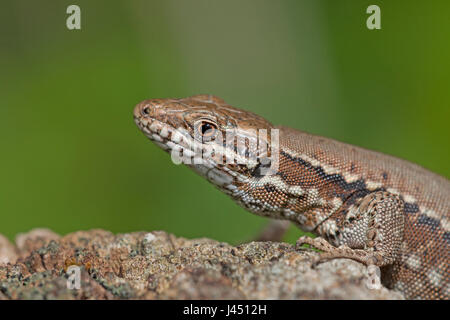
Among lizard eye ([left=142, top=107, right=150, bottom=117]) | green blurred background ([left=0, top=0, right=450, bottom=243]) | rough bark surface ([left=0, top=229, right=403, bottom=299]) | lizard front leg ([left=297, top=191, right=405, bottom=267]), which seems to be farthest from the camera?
green blurred background ([left=0, top=0, right=450, bottom=243])

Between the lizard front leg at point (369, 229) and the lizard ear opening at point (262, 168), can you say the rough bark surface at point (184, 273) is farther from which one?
the lizard ear opening at point (262, 168)

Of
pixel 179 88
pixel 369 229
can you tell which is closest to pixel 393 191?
pixel 369 229

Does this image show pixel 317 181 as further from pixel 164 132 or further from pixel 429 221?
pixel 164 132

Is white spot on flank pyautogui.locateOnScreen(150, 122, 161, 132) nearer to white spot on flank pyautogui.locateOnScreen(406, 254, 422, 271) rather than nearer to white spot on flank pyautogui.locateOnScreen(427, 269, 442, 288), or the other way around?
white spot on flank pyautogui.locateOnScreen(406, 254, 422, 271)

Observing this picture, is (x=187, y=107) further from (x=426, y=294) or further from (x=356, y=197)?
(x=426, y=294)

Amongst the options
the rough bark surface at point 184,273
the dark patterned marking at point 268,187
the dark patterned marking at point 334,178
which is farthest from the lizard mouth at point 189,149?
the rough bark surface at point 184,273

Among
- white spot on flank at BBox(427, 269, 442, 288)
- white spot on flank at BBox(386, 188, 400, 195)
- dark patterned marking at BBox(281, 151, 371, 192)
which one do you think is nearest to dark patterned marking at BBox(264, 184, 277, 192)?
dark patterned marking at BBox(281, 151, 371, 192)
